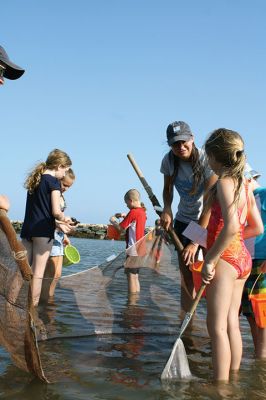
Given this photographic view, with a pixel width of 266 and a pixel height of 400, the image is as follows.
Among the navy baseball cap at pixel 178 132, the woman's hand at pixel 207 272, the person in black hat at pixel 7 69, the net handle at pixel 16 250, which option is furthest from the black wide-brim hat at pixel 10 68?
the woman's hand at pixel 207 272

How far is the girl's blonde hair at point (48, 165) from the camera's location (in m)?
5.22

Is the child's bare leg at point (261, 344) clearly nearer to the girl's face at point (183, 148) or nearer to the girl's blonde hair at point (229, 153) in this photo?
the girl's blonde hair at point (229, 153)

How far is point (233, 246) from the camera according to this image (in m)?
3.34

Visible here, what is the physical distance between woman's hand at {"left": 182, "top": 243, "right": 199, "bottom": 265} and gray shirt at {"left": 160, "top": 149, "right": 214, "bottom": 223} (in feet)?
1.31

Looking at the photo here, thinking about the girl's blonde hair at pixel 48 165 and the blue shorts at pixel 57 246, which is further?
the blue shorts at pixel 57 246

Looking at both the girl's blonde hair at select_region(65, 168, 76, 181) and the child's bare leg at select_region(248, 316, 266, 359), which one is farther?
the girl's blonde hair at select_region(65, 168, 76, 181)

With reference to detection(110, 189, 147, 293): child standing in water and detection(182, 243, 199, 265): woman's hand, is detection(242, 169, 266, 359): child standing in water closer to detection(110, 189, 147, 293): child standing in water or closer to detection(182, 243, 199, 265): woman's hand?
detection(182, 243, 199, 265): woman's hand

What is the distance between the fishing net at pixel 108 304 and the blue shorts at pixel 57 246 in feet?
5.70

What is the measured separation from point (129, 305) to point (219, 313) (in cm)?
169

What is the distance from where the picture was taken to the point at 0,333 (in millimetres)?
3354

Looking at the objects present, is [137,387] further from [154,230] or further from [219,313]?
[154,230]

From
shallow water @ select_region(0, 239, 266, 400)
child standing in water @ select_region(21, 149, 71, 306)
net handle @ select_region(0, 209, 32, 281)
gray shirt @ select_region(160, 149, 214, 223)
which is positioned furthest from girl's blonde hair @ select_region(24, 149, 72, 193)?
net handle @ select_region(0, 209, 32, 281)

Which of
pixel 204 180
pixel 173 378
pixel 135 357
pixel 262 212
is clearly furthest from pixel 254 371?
pixel 204 180

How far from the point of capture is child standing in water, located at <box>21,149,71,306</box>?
16.4ft
